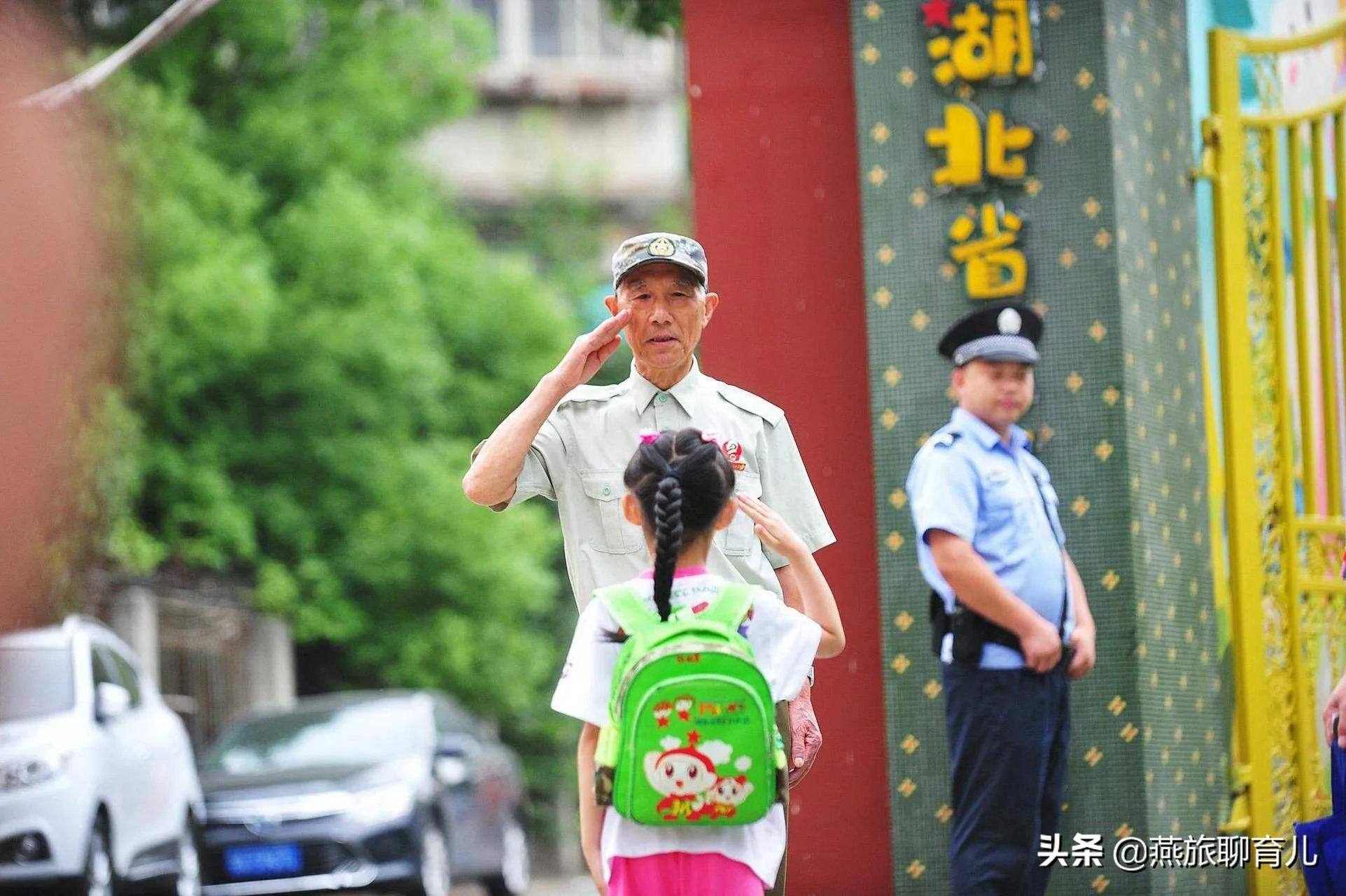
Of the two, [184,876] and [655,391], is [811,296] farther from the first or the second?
[184,876]

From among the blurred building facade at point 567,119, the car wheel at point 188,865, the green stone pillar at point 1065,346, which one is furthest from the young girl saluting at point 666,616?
the blurred building facade at point 567,119

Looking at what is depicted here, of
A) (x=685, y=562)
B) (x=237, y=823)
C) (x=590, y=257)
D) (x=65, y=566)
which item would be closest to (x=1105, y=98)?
(x=685, y=562)

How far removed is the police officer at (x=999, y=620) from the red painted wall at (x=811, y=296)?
4.24 ft

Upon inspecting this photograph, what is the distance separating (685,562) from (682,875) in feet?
2.20

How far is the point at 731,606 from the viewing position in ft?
14.1

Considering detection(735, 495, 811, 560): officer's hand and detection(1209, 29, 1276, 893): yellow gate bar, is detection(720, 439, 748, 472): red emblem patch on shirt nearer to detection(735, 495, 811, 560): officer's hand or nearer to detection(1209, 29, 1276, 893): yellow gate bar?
detection(735, 495, 811, 560): officer's hand

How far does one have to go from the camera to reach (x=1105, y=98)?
712cm

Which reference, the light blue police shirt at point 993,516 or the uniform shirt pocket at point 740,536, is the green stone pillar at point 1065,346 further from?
the uniform shirt pocket at point 740,536

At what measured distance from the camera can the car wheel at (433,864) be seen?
1316 centimetres

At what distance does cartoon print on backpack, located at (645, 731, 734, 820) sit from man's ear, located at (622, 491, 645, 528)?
0.50 metres

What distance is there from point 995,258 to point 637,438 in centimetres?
253

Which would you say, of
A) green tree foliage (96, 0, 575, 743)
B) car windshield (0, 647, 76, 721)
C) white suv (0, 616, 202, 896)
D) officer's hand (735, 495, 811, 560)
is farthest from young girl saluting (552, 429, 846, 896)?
green tree foliage (96, 0, 575, 743)

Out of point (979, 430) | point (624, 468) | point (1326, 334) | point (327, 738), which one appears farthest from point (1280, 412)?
point (327, 738)

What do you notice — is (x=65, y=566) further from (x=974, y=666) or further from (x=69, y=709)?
(x=974, y=666)
